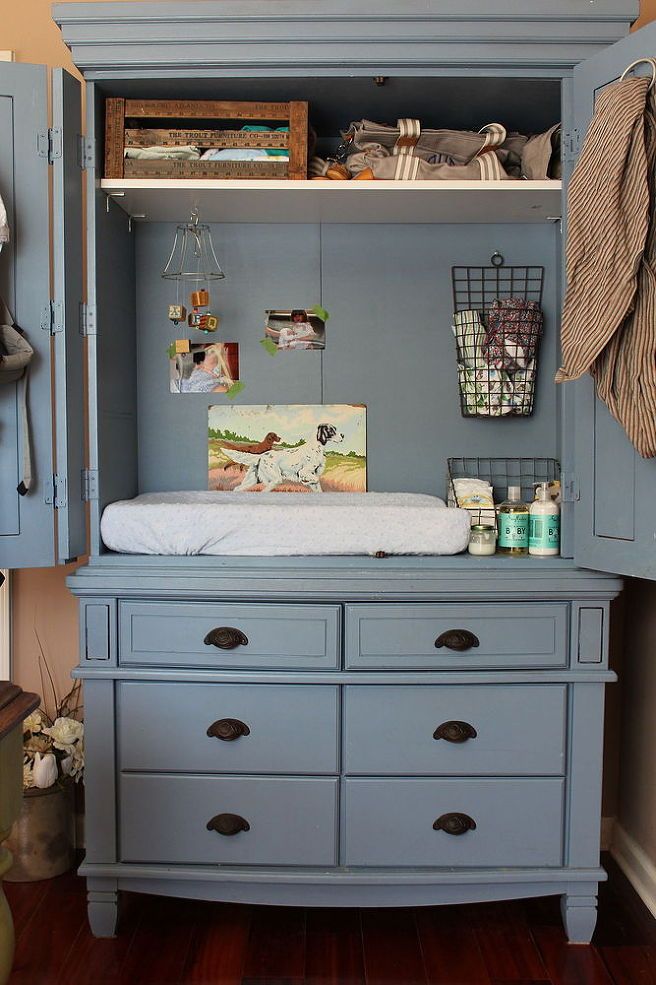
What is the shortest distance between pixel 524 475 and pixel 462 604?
25.7 inches

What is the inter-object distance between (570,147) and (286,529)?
1188 millimetres

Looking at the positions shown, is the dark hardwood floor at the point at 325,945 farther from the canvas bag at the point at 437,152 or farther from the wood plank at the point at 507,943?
the canvas bag at the point at 437,152

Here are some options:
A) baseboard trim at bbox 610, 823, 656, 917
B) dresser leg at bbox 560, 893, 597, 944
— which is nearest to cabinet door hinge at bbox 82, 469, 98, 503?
dresser leg at bbox 560, 893, 597, 944

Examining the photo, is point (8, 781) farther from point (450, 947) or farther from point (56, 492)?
point (450, 947)

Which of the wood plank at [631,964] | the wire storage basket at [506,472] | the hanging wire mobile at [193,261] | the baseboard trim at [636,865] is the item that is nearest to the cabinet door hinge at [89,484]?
the hanging wire mobile at [193,261]

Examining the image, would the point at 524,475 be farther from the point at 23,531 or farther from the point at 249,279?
the point at 23,531

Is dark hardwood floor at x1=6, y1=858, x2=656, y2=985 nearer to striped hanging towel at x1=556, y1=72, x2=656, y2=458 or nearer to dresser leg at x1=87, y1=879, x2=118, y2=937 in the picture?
dresser leg at x1=87, y1=879, x2=118, y2=937

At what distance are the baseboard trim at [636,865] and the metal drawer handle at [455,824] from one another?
2.06 feet

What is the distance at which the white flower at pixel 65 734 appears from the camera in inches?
101

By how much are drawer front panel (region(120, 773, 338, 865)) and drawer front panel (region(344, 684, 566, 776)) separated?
150 millimetres

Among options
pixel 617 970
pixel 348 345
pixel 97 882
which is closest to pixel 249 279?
pixel 348 345

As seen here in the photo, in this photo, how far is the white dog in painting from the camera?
2625mm

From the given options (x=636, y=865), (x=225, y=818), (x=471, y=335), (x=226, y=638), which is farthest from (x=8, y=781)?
(x=636, y=865)

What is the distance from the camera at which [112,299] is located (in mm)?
2342
